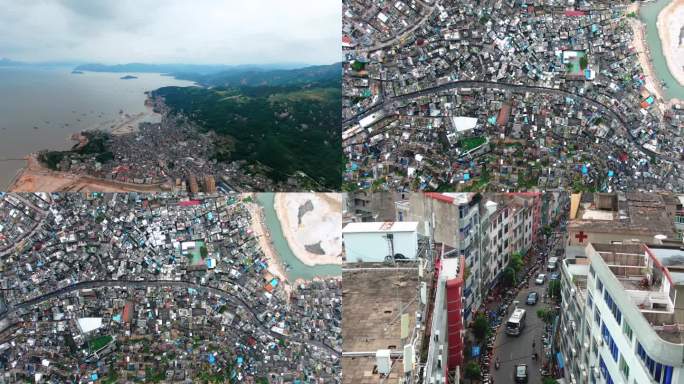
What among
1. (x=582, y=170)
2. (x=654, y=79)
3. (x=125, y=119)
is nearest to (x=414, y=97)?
(x=582, y=170)

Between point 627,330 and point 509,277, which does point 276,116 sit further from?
point 509,277

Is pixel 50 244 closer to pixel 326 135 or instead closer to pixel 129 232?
pixel 129 232


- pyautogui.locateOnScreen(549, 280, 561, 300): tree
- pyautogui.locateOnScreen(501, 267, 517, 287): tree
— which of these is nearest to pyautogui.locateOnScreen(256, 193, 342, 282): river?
pyautogui.locateOnScreen(549, 280, 561, 300): tree

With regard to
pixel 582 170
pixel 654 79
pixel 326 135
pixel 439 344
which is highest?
pixel 654 79

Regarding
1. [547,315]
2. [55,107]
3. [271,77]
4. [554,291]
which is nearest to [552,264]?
[554,291]

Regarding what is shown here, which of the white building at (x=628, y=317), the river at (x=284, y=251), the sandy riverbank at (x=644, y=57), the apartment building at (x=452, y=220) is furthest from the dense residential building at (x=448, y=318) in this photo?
the sandy riverbank at (x=644, y=57)

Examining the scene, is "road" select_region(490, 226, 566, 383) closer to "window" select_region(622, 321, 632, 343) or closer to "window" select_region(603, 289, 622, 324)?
"window" select_region(603, 289, 622, 324)
